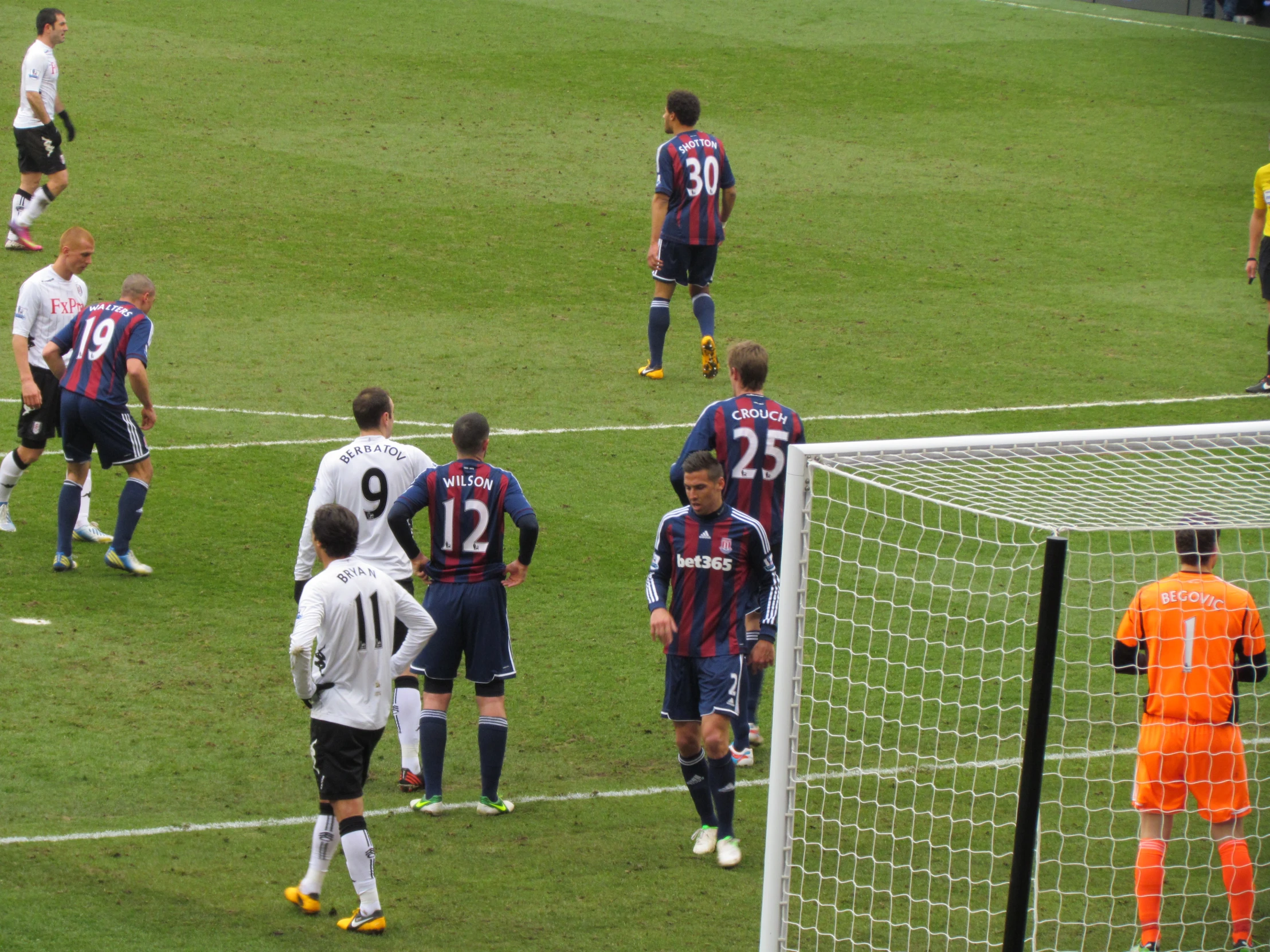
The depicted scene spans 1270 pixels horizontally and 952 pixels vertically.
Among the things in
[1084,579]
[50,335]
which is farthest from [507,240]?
[1084,579]

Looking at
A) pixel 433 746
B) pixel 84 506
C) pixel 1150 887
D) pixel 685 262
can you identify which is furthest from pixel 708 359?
pixel 1150 887

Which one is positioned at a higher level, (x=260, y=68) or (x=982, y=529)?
(x=260, y=68)

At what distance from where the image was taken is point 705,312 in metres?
13.9

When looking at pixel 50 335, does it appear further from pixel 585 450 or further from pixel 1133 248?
pixel 1133 248

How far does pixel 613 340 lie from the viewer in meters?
15.5

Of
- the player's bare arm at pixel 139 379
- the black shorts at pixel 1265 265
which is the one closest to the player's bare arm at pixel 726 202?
the black shorts at pixel 1265 265

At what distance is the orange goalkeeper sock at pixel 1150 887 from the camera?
5.95 m

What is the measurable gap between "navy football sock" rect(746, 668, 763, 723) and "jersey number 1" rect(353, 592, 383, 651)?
7.54 feet

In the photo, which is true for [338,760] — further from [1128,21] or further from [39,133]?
[1128,21]

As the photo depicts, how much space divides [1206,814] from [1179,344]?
1061cm

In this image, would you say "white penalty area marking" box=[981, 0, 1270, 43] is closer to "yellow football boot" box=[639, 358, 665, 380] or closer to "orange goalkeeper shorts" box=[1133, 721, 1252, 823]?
"yellow football boot" box=[639, 358, 665, 380]

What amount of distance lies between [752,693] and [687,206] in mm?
6316

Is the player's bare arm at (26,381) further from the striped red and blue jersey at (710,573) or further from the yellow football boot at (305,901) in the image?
the striped red and blue jersey at (710,573)

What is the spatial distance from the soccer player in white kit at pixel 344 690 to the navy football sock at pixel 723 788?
1.49 m
